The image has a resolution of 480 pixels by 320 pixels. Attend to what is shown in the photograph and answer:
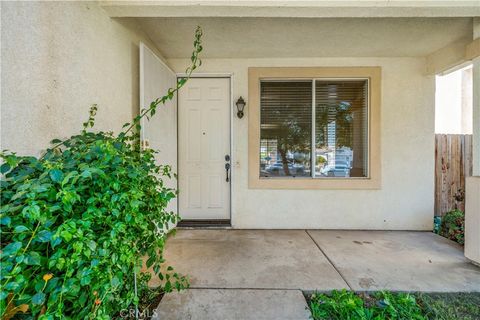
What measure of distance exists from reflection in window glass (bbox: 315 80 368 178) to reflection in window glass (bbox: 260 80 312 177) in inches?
6.5

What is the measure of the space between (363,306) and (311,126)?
102 inches

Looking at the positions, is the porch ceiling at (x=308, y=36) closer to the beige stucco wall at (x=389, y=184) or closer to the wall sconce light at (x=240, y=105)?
the beige stucco wall at (x=389, y=184)

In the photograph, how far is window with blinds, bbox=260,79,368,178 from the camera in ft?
12.4

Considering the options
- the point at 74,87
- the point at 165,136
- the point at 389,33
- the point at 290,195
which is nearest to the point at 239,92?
the point at 165,136

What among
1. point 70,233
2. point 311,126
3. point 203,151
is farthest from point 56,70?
point 311,126

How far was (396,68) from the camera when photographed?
368 centimetres

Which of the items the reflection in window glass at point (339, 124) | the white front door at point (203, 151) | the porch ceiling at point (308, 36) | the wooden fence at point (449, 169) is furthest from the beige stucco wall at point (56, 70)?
the wooden fence at point (449, 169)

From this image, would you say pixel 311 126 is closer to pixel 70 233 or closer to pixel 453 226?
pixel 453 226

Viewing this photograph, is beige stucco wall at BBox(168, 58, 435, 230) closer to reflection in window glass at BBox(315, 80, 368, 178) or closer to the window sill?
the window sill

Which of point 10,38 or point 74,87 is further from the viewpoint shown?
point 74,87

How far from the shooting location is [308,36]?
300cm

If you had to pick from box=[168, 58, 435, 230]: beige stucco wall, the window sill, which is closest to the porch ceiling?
box=[168, 58, 435, 230]: beige stucco wall

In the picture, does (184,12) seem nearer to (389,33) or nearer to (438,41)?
(389,33)

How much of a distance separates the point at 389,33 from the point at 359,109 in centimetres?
115
